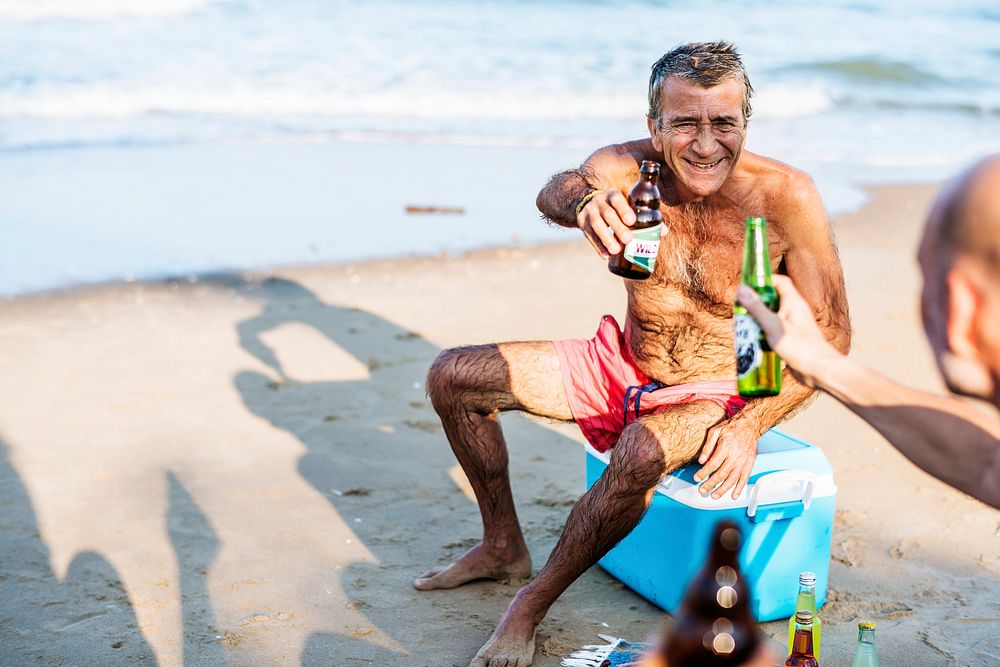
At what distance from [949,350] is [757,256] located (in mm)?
768

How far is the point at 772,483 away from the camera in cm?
392

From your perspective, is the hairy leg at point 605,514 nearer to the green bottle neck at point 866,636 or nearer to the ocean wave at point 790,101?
the green bottle neck at point 866,636

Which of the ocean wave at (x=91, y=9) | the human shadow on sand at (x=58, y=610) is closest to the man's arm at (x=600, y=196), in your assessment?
the human shadow on sand at (x=58, y=610)

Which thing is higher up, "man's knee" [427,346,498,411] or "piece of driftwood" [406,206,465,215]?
"man's knee" [427,346,498,411]

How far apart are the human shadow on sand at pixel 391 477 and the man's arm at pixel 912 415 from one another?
185 cm

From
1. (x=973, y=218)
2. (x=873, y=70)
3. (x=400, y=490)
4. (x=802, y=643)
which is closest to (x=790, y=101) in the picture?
(x=873, y=70)

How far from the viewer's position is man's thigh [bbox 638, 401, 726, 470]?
3768 millimetres

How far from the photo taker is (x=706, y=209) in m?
4.21

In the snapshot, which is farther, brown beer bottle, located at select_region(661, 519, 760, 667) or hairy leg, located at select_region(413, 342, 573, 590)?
hairy leg, located at select_region(413, 342, 573, 590)

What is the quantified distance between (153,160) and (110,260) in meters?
3.66

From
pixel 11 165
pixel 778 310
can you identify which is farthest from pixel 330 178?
pixel 778 310

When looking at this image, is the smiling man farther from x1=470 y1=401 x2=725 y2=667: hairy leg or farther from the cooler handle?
the cooler handle

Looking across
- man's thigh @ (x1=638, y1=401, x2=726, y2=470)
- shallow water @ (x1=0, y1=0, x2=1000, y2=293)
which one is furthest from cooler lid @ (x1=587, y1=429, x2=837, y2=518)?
shallow water @ (x1=0, y1=0, x2=1000, y2=293)

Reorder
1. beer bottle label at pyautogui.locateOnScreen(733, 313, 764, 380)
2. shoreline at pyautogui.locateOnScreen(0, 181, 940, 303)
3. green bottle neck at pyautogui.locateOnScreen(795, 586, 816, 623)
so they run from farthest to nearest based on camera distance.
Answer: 1. shoreline at pyautogui.locateOnScreen(0, 181, 940, 303)
2. green bottle neck at pyautogui.locateOnScreen(795, 586, 816, 623)
3. beer bottle label at pyautogui.locateOnScreen(733, 313, 764, 380)
